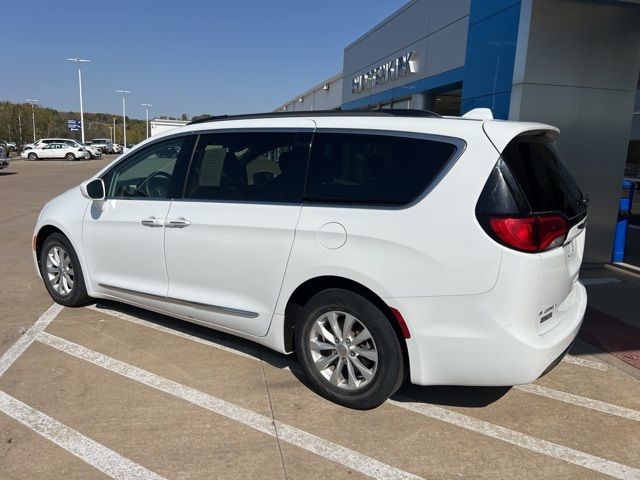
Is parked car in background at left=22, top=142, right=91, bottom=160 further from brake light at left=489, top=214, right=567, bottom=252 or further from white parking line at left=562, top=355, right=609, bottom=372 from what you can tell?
brake light at left=489, top=214, right=567, bottom=252

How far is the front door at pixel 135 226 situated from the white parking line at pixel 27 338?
59 centimetres

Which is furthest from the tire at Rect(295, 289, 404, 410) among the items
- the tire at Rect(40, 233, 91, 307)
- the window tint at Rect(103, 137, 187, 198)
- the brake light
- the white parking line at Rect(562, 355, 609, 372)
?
the tire at Rect(40, 233, 91, 307)

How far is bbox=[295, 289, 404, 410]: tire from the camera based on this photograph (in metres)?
3.11

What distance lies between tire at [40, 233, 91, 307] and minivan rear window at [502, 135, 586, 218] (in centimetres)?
388

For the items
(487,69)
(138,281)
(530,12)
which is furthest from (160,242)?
(487,69)

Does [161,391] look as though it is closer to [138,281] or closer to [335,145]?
[138,281]

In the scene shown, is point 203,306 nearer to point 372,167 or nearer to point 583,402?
point 372,167

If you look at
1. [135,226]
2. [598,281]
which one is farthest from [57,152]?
[598,281]

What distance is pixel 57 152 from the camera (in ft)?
146

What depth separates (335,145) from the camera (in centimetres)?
339

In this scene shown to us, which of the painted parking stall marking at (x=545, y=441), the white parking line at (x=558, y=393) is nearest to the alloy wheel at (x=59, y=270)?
the white parking line at (x=558, y=393)

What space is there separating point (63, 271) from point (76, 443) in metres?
2.52

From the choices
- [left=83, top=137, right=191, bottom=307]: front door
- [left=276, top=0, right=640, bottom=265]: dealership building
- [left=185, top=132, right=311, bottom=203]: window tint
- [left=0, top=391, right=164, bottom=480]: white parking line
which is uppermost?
[left=276, top=0, right=640, bottom=265]: dealership building

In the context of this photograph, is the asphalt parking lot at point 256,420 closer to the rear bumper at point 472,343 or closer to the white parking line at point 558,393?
the white parking line at point 558,393
